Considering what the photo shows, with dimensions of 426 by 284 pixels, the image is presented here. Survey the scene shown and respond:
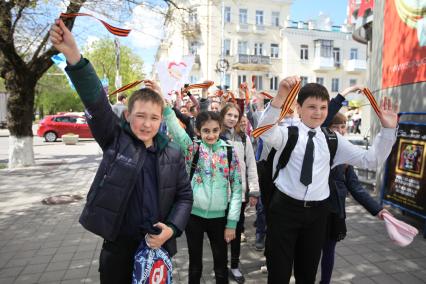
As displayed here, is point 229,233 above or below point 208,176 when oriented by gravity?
below

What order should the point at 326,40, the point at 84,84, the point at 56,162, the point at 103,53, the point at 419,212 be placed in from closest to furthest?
the point at 84,84
the point at 419,212
the point at 56,162
the point at 103,53
the point at 326,40

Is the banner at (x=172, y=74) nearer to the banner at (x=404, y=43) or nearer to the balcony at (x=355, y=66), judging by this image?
the banner at (x=404, y=43)

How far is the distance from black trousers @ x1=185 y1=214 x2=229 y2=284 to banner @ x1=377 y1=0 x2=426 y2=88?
4741 mm

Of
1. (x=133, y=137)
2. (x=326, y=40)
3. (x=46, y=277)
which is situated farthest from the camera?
(x=326, y=40)

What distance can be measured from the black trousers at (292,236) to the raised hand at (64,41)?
1755mm

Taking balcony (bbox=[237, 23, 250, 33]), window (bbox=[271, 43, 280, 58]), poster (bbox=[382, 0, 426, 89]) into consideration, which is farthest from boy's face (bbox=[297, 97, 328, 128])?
window (bbox=[271, 43, 280, 58])

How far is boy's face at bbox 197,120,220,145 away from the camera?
10.1 feet

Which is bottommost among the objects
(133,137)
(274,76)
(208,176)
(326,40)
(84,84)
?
(208,176)

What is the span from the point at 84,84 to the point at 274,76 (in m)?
39.1

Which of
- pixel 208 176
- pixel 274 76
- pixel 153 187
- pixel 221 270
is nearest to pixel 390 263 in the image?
pixel 221 270

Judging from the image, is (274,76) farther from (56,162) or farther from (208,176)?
(208,176)

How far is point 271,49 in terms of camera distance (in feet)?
129

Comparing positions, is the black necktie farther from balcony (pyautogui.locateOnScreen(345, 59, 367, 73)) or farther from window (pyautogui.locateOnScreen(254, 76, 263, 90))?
balcony (pyautogui.locateOnScreen(345, 59, 367, 73))

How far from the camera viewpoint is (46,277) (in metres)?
3.79
